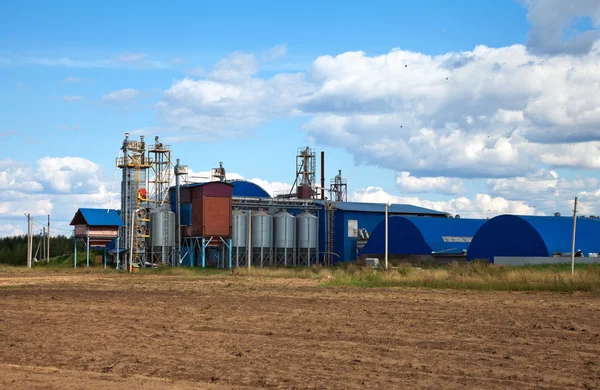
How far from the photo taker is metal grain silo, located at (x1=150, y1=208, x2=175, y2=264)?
69.0 m

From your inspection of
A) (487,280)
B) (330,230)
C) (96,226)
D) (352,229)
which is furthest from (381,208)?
(487,280)

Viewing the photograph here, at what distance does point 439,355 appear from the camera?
50.8 ft

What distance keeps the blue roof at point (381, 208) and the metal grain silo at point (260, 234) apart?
8226 millimetres

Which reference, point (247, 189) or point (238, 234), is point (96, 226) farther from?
point (247, 189)

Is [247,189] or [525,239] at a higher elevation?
[247,189]

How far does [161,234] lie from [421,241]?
2219 cm

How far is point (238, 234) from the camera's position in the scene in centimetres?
7212

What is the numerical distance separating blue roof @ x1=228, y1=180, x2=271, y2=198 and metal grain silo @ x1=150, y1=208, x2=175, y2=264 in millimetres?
13984

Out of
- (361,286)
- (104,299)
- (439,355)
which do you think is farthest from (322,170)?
(439,355)

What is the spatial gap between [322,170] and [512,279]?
55.8 metres

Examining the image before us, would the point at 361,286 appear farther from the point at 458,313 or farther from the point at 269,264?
the point at 269,264

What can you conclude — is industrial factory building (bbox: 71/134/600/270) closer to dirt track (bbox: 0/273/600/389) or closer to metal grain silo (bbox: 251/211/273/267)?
metal grain silo (bbox: 251/211/273/267)

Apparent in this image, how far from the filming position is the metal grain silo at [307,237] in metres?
76.2

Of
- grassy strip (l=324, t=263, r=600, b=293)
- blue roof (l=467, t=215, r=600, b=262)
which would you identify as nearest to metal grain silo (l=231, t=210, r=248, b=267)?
blue roof (l=467, t=215, r=600, b=262)
